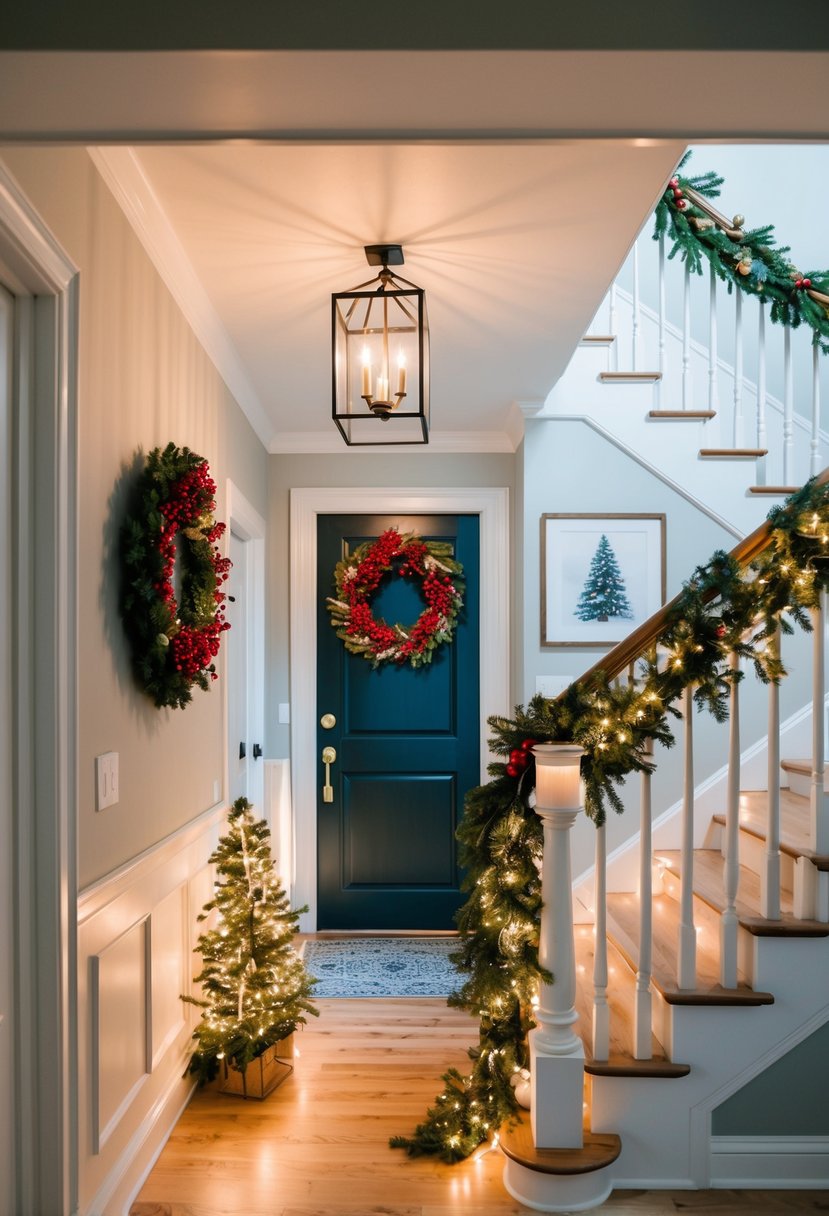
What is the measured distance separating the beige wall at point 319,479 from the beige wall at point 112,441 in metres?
1.69

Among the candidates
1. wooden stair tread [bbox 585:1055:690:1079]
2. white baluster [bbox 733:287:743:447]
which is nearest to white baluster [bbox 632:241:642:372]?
white baluster [bbox 733:287:743:447]

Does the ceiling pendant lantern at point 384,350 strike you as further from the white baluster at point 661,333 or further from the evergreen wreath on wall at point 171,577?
the white baluster at point 661,333

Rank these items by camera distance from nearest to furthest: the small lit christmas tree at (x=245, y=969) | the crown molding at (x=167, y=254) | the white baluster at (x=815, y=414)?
the crown molding at (x=167, y=254) → the small lit christmas tree at (x=245, y=969) → the white baluster at (x=815, y=414)

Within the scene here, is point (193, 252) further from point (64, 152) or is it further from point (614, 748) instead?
point (614, 748)

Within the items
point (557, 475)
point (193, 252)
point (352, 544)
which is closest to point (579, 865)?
point (557, 475)

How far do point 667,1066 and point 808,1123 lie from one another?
0.40 metres

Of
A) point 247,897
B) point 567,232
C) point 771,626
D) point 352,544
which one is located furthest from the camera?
point 352,544

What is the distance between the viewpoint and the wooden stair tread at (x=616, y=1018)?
7.15ft

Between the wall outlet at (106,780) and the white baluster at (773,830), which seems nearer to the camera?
the wall outlet at (106,780)

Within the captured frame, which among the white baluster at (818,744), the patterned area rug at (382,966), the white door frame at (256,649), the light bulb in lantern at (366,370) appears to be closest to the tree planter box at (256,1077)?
the patterned area rug at (382,966)

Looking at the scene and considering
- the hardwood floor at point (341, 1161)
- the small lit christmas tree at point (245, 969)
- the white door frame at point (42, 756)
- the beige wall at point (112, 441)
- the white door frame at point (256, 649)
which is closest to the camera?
the white door frame at point (42, 756)

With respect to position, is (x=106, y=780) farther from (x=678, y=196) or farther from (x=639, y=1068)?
(x=678, y=196)

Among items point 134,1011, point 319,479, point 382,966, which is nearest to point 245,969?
point 134,1011

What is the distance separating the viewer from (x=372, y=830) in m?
4.46
